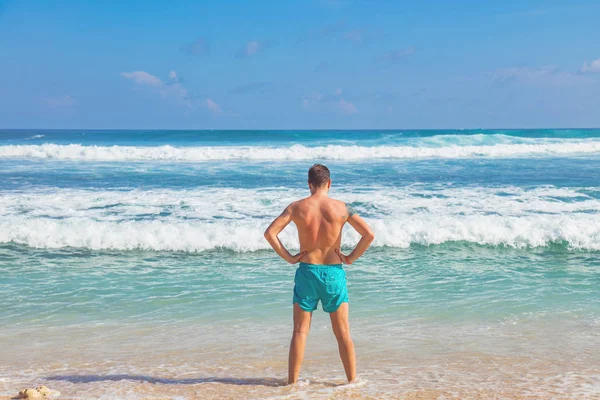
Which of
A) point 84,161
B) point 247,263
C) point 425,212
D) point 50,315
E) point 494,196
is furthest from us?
point 84,161

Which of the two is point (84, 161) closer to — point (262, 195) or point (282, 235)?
point (262, 195)

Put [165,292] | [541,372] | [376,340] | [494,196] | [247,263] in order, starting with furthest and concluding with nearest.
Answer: [494,196] → [247,263] → [165,292] → [376,340] → [541,372]

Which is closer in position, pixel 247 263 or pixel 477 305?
pixel 477 305

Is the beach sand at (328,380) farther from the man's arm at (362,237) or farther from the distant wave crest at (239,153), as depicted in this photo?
the distant wave crest at (239,153)

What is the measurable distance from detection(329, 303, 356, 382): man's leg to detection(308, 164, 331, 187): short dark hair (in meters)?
0.92

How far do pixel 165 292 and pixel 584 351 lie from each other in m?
4.78

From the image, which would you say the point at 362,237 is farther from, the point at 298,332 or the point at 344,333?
the point at 298,332

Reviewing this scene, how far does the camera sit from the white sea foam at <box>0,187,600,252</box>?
10234 millimetres

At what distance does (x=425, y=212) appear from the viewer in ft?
41.8

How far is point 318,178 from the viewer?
4.28m

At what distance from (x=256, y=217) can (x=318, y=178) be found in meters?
8.20

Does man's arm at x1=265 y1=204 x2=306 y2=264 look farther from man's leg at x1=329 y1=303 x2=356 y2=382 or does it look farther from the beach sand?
the beach sand

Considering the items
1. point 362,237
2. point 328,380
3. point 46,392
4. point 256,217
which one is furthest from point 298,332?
point 256,217

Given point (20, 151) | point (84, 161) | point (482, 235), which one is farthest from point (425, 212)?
point (20, 151)
